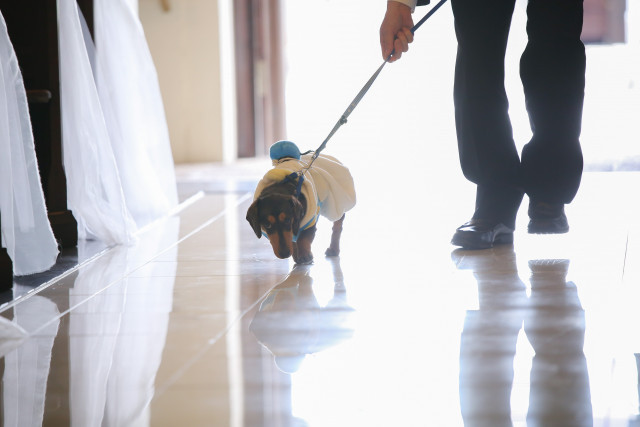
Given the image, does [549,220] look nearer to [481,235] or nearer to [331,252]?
[481,235]

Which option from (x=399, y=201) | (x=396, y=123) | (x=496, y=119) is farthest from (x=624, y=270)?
(x=396, y=123)

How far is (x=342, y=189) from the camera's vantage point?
6.41 ft

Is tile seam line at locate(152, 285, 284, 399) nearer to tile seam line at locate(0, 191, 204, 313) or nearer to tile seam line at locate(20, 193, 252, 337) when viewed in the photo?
tile seam line at locate(20, 193, 252, 337)

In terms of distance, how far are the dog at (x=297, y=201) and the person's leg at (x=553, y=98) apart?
53 cm

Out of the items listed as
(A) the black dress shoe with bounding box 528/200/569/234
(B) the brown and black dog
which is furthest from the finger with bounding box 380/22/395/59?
(A) the black dress shoe with bounding box 528/200/569/234

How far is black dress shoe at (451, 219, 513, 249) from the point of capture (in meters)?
2.04

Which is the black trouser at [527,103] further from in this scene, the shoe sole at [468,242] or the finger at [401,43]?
the finger at [401,43]

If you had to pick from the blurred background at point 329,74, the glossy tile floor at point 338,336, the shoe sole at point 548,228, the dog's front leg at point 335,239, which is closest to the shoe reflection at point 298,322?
the glossy tile floor at point 338,336

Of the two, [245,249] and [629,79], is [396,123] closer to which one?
[629,79]

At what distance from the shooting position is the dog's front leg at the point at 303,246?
1886mm

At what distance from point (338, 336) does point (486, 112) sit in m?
0.96

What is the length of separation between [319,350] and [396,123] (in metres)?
4.12

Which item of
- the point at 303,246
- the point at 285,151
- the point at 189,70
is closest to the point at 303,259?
the point at 303,246

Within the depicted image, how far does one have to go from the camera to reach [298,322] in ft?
4.64
